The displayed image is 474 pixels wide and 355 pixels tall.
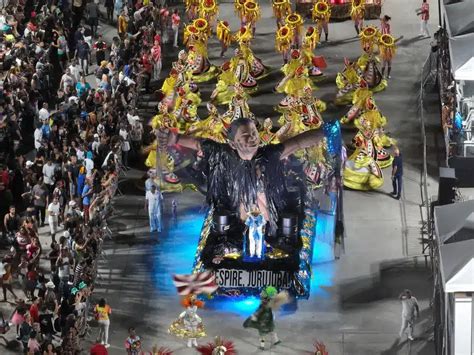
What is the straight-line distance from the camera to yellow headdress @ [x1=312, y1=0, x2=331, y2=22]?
6494 cm

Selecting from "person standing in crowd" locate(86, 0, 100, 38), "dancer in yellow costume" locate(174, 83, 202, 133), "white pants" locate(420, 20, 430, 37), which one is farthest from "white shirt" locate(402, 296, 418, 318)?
"person standing in crowd" locate(86, 0, 100, 38)

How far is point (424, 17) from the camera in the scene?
65875 millimetres

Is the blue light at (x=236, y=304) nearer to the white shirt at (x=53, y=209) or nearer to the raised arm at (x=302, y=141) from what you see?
the raised arm at (x=302, y=141)

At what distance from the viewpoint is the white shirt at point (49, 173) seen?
53812mm

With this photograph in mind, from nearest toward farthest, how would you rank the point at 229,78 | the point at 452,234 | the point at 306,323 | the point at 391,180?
the point at 452,234
the point at 306,323
the point at 391,180
the point at 229,78

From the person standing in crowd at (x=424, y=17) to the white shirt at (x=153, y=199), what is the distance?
16.4 metres

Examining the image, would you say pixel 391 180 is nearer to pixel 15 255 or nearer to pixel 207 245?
pixel 207 245

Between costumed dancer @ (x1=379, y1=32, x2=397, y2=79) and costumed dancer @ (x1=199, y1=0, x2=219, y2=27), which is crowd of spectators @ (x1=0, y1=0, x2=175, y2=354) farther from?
costumed dancer @ (x1=379, y1=32, x2=397, y2=79)

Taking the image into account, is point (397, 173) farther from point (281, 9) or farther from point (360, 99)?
point (281, 9)

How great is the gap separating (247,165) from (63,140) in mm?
7597

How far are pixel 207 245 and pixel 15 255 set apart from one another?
16.3 feet

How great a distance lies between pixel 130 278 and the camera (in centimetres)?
5112

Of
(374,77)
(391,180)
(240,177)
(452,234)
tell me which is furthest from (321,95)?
(452,234)

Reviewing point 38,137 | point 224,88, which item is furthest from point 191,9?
point 38,137
